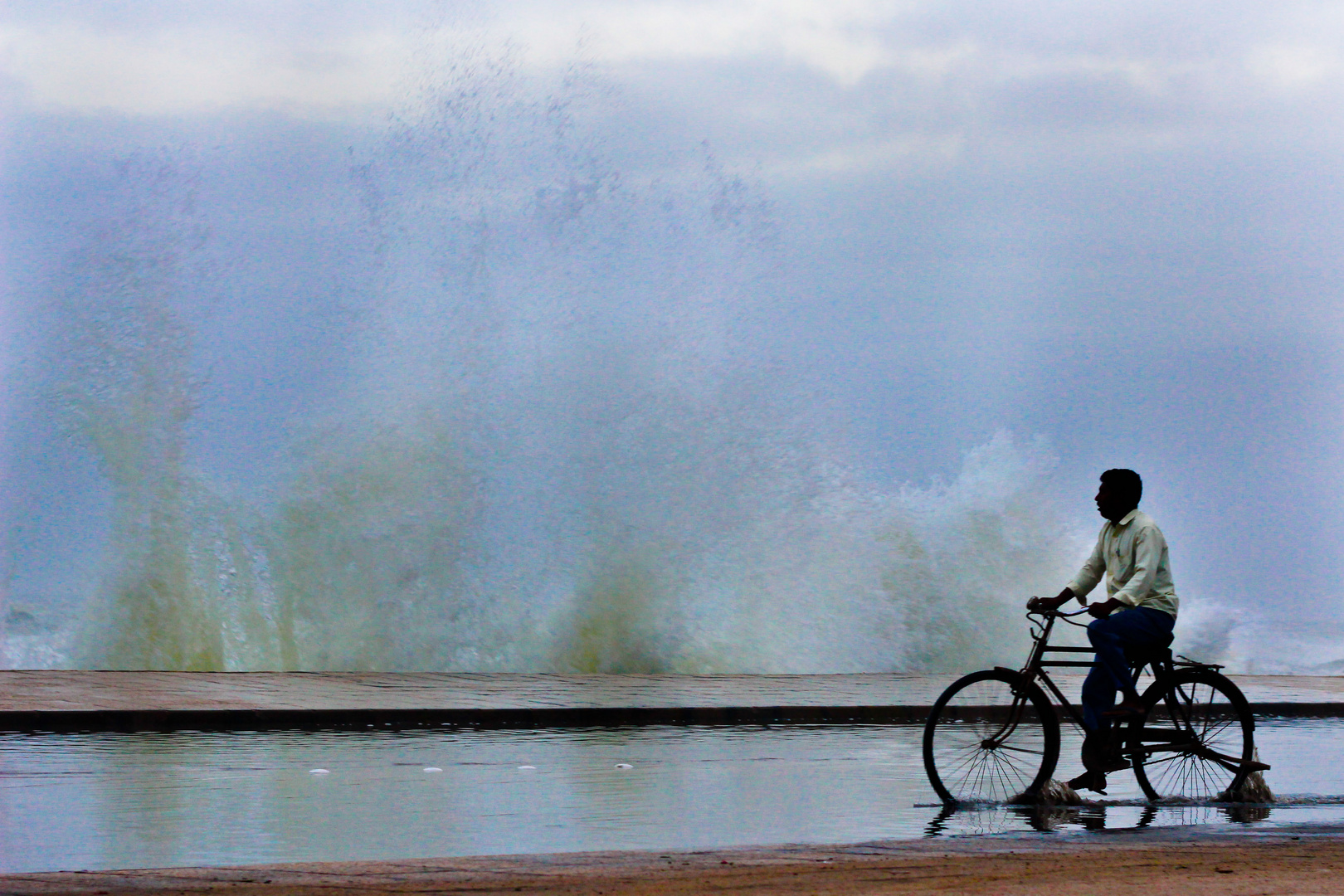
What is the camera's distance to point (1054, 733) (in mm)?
8812

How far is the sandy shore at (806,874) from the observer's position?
5867 millimetres

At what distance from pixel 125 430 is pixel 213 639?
2.85 metres

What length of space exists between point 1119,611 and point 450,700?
7.43m

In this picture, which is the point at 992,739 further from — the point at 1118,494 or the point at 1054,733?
the point at 1118,494

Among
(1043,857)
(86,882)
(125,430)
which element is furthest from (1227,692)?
(125,430)

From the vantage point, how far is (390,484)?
22.7 metres

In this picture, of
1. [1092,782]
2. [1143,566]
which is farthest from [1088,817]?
[1143,566]

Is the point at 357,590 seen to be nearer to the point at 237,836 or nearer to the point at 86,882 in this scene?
the point at 237,836

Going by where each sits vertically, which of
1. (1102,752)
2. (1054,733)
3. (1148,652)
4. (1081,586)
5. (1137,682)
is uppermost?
(1081,586)

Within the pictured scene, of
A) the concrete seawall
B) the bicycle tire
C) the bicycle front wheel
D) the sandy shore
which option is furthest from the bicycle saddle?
the concrete seawall

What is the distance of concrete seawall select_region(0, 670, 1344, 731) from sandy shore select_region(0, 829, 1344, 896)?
23.2 ft

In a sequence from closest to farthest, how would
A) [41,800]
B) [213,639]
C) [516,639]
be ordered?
[41,800] → [213,639] → [516,639]

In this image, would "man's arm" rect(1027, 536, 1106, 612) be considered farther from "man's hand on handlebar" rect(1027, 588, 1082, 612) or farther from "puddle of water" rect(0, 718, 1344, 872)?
"puddle of water" rect(0, 718, 1344, 872)

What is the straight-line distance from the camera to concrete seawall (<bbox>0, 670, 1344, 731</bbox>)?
43.5 ft
